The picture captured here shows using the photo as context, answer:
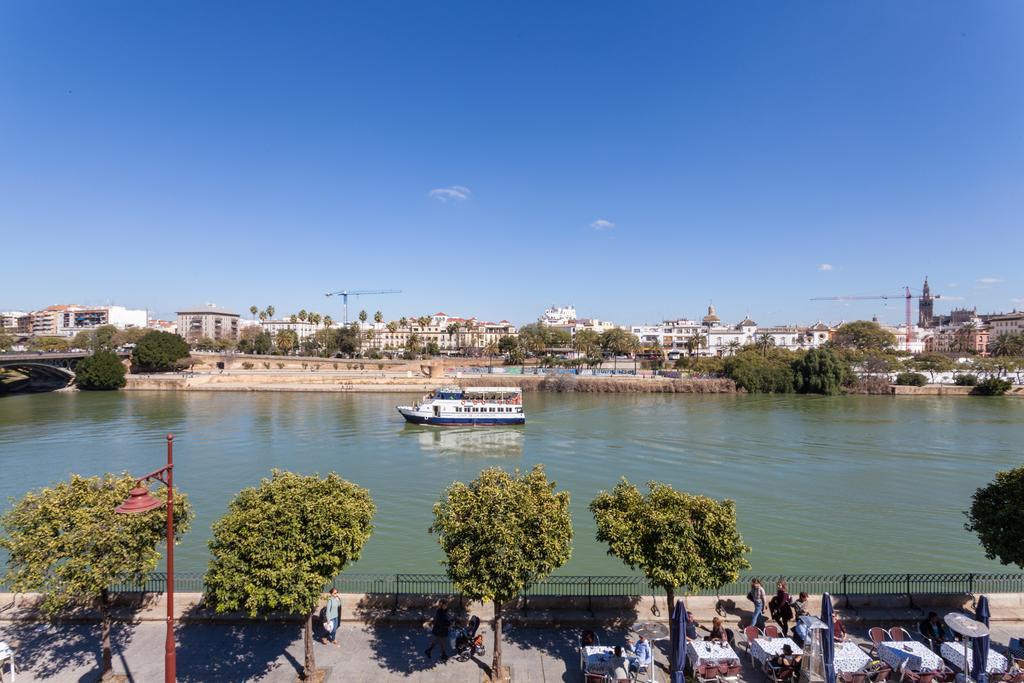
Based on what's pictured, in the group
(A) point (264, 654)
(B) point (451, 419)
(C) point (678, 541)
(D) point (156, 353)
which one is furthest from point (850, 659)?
(D) point (156, 353)

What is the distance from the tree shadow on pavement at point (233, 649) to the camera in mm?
9266

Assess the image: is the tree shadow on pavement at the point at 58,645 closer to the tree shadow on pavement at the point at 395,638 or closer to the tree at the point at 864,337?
the tree shadow on pavement at the point at 395,638

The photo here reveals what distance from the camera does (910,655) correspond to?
902 cm

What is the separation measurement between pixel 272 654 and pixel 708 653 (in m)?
7.47

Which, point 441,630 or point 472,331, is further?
point 472,331

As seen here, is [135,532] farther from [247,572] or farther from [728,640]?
[728,640]

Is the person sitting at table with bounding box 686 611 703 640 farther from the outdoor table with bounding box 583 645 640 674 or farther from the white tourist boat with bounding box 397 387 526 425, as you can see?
the white tourist boat with bounding box 397 387 526 425

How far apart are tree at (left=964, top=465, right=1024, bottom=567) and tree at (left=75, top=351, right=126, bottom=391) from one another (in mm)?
88653

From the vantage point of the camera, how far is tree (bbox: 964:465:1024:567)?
1072cm

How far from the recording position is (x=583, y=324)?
197 m

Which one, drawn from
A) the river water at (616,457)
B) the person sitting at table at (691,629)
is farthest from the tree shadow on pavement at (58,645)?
the person sitting at table at (691,629)

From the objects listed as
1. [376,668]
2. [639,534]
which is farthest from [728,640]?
[376,668]

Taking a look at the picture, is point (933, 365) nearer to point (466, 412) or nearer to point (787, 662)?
point (466, 412)

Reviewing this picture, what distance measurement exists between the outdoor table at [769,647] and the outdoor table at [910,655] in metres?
1.41
